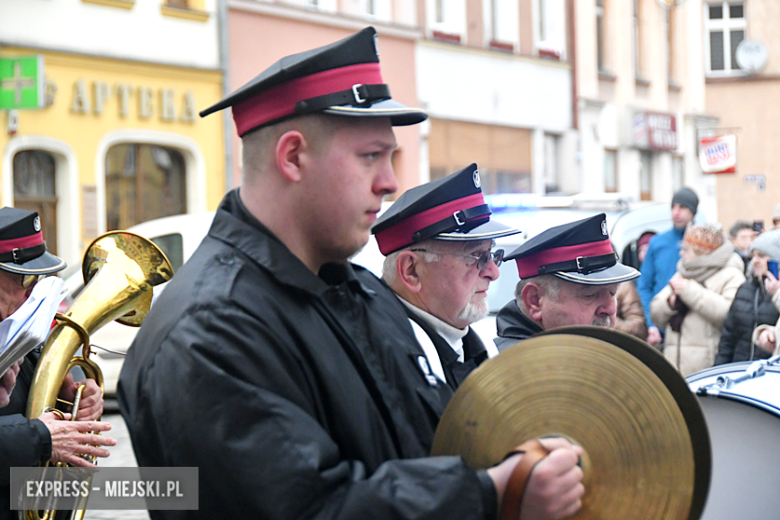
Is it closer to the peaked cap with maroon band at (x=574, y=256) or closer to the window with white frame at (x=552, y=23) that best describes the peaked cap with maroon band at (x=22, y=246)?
the peaked cap with maroon band at (x=574, y=256)

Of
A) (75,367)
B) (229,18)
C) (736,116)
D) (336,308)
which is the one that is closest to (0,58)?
(229,18)

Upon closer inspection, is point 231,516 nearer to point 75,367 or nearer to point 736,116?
point 75,367

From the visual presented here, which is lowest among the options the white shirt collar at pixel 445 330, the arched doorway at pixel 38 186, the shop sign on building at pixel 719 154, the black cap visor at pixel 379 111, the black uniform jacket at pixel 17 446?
the black uniform jacket at pixel 17 446

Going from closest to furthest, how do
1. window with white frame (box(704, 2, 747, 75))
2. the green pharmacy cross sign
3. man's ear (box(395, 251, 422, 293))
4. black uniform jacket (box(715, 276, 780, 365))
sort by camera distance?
man's ear (box(395, 251, 422, 293))
black uniform jacket (box(715, 276, 780, 365))
the green pharmacy cross sign
window with white frame (box(704, 2, 747, 75))

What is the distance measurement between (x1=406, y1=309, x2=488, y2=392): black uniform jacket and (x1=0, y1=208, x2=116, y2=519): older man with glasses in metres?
1.24

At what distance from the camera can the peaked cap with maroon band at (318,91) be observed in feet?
6.68

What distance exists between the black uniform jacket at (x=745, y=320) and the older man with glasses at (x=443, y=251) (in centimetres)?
412

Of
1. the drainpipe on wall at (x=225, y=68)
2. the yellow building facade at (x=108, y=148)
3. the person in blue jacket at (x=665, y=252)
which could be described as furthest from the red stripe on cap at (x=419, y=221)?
the drainpipe on wall at (x=225, y=68)

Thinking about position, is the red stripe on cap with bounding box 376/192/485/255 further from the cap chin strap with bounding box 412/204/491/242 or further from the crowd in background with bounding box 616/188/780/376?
the crowd in background with bounding box 616/188/780/376

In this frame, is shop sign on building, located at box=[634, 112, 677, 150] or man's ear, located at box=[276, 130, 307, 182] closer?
man's ear, located at box=[276, 130, 307, 182]

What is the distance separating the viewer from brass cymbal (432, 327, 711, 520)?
1902 mm

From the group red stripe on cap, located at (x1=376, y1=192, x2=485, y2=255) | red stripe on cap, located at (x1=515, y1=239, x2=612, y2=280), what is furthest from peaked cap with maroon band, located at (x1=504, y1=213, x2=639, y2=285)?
red stripe on cap, located at (x1=376, y1=192, x2=485, y2=255)

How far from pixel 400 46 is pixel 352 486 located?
19.1 metres

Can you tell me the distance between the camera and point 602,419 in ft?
6.31
